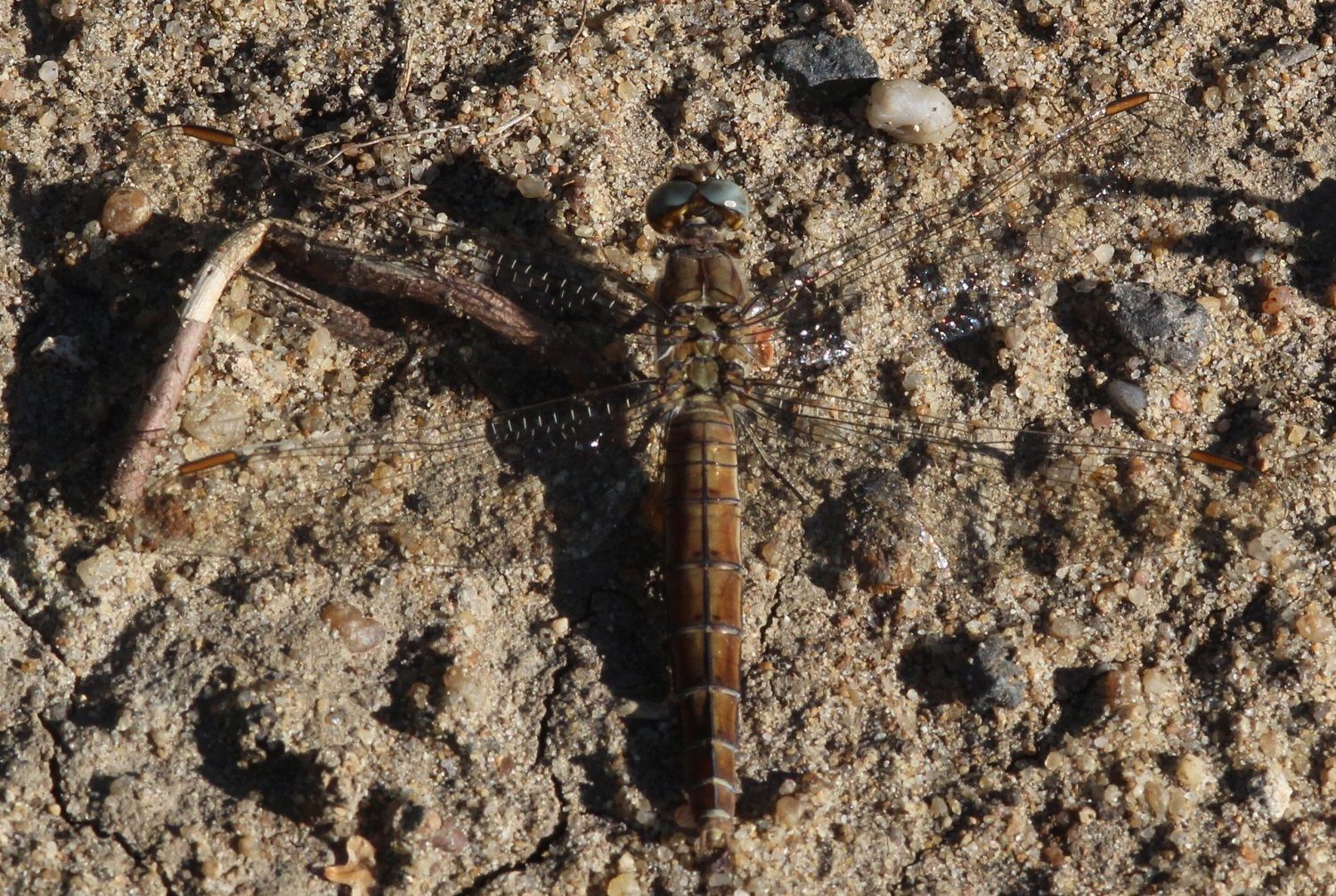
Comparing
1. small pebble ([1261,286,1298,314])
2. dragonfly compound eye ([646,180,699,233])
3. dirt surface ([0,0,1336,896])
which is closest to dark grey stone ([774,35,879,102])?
dirt surface ([0,0,1336,896])

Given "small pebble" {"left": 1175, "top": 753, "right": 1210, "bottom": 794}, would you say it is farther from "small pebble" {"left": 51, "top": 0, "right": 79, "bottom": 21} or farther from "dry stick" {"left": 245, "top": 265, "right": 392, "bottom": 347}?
"small pebble" {"left": 51, "top": 0, "right": 79, "bottom": 21}

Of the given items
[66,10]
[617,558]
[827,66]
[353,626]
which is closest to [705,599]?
[617,558]

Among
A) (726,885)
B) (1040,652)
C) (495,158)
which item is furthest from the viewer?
(495,158)

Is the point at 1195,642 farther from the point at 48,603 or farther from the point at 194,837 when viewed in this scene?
the point at 48,603

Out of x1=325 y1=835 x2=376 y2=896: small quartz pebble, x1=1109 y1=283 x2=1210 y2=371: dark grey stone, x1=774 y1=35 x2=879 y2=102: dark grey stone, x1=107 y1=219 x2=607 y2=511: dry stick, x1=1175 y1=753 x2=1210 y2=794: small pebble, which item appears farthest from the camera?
x1=774 y1=35 x2=879 y2=102: dark grey stone

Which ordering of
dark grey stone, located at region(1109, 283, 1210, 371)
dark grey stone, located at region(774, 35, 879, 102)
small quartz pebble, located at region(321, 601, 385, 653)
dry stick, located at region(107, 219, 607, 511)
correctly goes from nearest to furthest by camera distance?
small quartz pebble, located at region(321, 601, 385, 653) → dry stick, located at region(107, 219, 607, 511) → dark grey stone, located at region(1109, 283, 1210, 371) → dark grey stone, located at region(774, 35, 879, 102)

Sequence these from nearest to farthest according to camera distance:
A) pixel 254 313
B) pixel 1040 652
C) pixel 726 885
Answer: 1. pixel 726 885
2. pixel 1040 652
3. pixel 254 313

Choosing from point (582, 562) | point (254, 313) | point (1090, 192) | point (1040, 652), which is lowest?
point (1040, 652)

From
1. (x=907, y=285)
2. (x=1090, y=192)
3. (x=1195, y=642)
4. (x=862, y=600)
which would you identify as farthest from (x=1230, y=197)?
(x=862, y=600)
